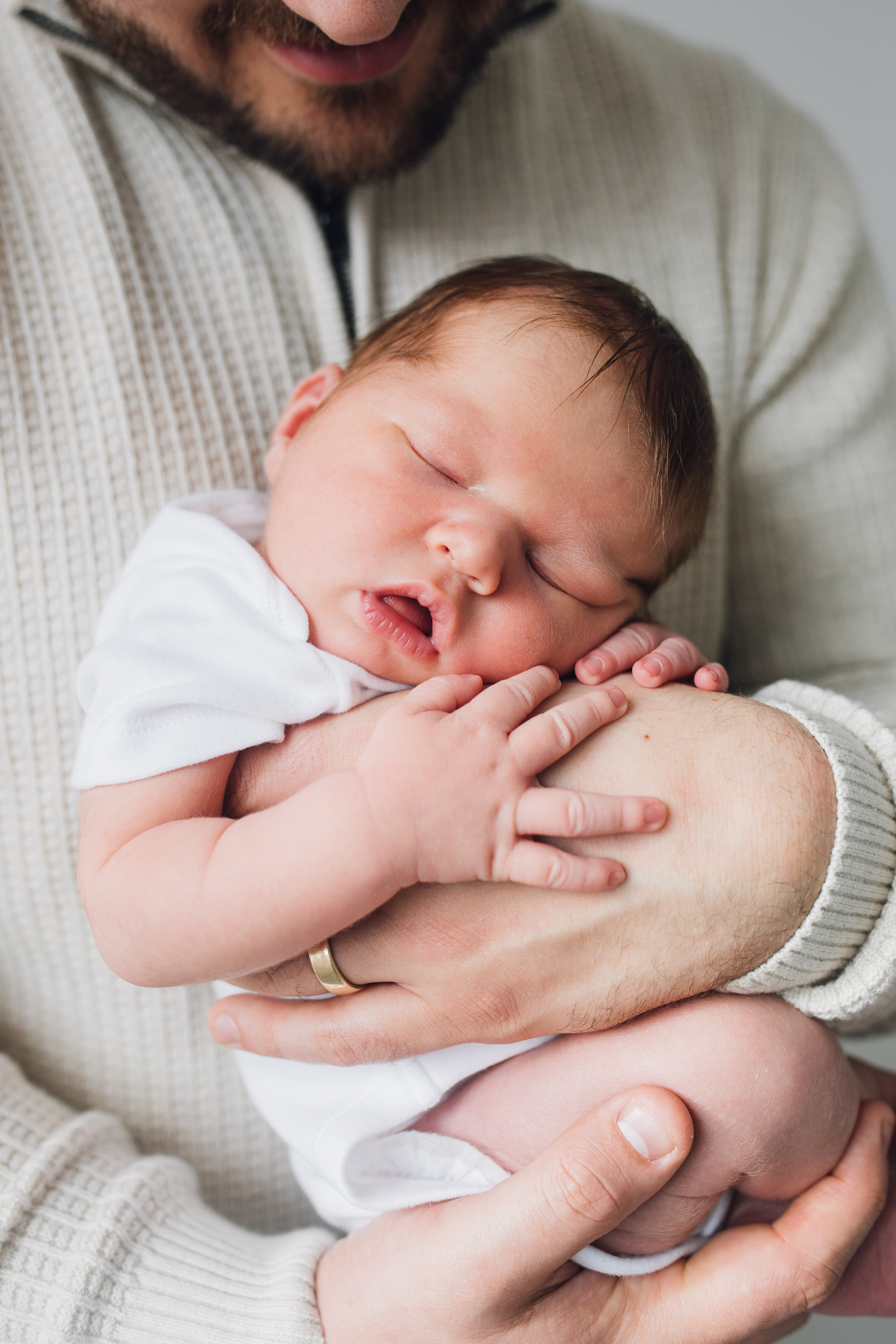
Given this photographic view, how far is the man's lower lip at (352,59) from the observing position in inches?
41.6

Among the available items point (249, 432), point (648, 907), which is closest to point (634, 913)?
point (648, 907)

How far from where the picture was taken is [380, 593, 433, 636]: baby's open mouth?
0.84 m

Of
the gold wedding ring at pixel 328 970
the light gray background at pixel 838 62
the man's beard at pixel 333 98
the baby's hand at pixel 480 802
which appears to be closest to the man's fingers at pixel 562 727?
the baby's hand at pixel 480 802

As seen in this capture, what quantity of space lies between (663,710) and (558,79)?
1.01 meters

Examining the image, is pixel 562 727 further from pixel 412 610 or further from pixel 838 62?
pixel 838 62

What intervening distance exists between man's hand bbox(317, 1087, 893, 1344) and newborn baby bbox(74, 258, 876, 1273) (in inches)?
1.1

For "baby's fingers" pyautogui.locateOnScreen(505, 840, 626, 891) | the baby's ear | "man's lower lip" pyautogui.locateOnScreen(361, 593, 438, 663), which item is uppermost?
the baby's ear

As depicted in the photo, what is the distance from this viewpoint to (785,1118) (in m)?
0.78

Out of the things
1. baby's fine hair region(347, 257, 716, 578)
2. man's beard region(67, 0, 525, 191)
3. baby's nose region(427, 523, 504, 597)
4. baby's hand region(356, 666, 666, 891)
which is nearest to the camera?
baby's hand region(356, 666, 666, 891)

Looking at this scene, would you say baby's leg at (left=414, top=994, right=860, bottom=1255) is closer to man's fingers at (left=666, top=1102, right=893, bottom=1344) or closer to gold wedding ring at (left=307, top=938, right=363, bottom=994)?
man's fingers at (left=666, top=1102, right=893, bottom=1344)

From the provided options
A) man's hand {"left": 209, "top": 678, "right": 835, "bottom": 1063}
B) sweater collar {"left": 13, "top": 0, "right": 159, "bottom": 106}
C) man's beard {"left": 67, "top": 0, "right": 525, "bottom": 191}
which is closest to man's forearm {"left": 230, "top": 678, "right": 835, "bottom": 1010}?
man's hand {"left": 209, "top": 678, "right": 835, "bottom": 1063}

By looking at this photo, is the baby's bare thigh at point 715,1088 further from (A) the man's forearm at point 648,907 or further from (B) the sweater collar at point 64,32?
(B) the sweater collar at point 64,32

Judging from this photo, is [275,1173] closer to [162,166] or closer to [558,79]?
[162,166]

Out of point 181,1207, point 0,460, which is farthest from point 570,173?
point 181,1207
